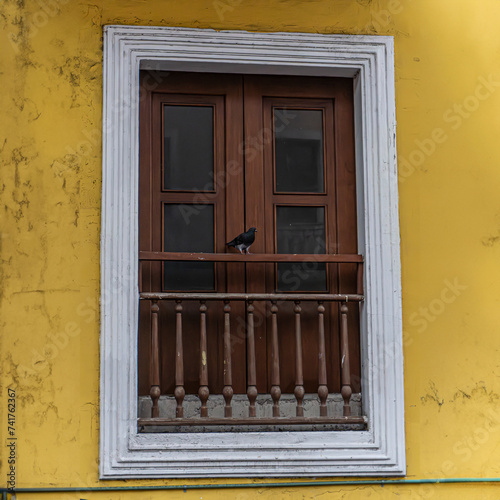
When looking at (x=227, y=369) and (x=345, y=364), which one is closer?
(x=227, y=369)

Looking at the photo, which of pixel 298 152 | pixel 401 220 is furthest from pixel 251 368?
pixel 298 152

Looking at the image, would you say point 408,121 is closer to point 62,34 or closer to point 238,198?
point 238,198

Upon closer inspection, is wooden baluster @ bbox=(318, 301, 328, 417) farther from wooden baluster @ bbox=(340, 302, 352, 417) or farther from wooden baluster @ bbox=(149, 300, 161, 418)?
wooden baluster @ bbox=(149, 300, 161, 418)

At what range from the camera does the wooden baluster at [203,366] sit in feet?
17.6

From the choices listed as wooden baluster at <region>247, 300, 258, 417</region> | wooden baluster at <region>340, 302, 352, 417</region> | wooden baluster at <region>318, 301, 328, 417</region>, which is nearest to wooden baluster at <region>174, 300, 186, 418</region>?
wooden baluster at <region>247, 300, 258, 417</region>

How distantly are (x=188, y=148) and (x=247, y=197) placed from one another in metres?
0.50

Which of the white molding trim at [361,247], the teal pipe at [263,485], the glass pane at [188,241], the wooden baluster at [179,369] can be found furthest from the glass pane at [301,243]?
the teal pipe at [263,485]

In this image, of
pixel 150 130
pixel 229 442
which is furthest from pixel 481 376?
pixel 150 130

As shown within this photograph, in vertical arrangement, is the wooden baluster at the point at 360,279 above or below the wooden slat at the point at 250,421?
above

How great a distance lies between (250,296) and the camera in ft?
17.8

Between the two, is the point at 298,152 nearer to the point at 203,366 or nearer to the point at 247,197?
the point at 247,197

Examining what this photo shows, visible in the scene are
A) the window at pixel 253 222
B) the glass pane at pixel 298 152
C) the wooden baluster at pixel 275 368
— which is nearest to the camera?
the wooden baluster at pixel 275 368

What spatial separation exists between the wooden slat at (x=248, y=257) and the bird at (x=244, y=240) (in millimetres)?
62

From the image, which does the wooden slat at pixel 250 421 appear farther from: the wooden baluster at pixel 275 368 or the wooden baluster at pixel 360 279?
the wooden baluster at pixel 360 279
